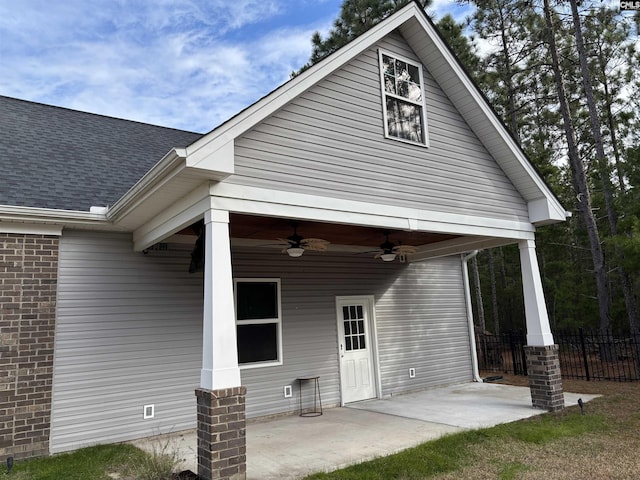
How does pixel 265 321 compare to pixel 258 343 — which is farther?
pixel 265 321

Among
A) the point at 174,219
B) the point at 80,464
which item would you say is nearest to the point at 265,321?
the point at 174,219

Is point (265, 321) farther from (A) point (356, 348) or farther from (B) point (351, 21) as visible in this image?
(B) point (351, 21)

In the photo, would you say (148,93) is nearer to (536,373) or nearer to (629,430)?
(536,373)

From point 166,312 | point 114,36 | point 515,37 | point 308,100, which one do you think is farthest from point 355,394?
point 515,37

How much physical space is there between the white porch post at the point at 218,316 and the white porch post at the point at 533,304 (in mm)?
5257

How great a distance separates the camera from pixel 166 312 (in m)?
6.94

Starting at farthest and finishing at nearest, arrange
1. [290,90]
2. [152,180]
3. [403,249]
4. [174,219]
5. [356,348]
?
[356,348] < [403,249] < [174,219] < [290,90] < [152,180]

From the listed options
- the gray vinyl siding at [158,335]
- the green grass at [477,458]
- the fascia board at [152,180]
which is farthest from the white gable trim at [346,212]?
the gray vinyl siding at [158,335]

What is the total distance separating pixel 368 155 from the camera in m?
6.17

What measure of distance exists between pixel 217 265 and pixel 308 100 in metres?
2.44

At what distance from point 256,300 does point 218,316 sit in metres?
3.48

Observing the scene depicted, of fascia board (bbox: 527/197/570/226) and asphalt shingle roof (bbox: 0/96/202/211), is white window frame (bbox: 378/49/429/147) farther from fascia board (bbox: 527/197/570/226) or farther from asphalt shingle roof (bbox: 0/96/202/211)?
asphalt shingle roof (bbox: 0/96/202/211)

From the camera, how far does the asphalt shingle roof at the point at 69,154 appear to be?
6461 millimetres

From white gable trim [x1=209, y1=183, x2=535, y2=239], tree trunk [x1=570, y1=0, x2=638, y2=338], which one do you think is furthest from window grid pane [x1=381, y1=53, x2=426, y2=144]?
tree trunk [x1=570, y1=0, x2=638, y2=338]
